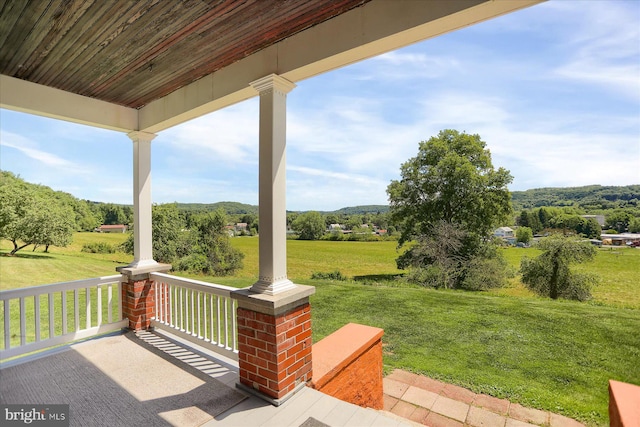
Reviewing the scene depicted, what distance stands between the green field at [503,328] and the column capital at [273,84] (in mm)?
4413

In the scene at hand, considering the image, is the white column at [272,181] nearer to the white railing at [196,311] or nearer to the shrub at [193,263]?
the white railing at [196,311]

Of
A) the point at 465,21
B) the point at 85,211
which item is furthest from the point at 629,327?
the point at 85,211

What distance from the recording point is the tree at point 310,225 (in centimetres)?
1343

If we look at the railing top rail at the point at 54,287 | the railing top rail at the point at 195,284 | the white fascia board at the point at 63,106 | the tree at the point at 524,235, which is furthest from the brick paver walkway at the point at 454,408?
the tree at the point at 524,235

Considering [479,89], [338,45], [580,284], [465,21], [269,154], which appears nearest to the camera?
[465,21]

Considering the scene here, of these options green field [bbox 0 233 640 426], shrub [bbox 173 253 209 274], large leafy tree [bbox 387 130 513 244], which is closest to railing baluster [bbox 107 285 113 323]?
green field [bbox 0 233 640 426]

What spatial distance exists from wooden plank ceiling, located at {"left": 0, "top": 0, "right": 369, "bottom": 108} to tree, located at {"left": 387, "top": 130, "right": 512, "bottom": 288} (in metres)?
12.8

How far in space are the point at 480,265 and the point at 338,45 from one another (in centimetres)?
1314

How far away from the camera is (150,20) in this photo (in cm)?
179

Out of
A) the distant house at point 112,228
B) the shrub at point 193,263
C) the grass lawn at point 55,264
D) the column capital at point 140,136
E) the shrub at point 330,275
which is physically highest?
the column capital at point 140,136

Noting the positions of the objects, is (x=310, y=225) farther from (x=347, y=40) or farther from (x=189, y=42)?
(x=347, y=40)

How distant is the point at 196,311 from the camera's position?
331cm

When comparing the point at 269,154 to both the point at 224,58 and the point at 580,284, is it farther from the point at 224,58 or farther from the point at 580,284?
the point at 580,284

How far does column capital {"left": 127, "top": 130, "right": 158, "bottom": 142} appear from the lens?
3.34m
